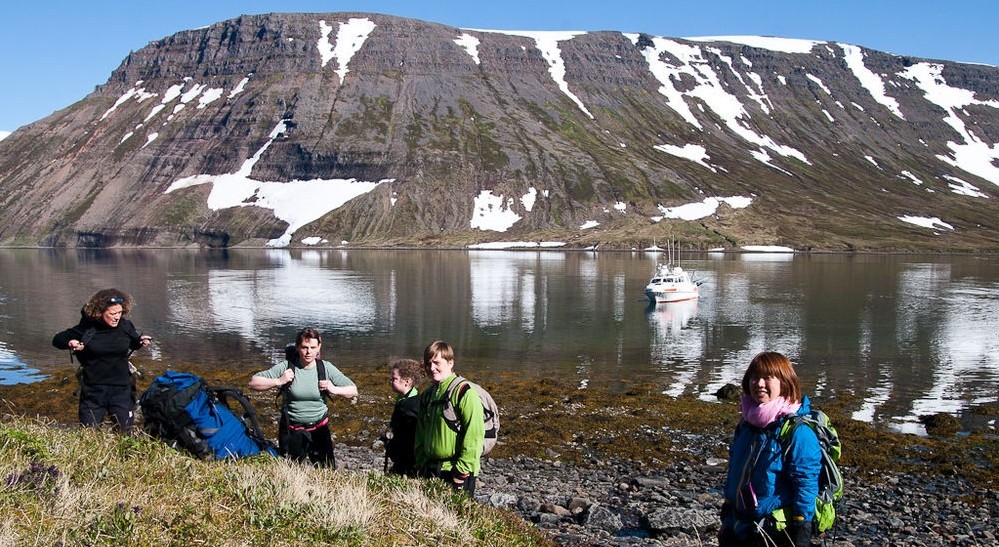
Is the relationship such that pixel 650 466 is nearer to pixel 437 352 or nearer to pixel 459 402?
pixel 459 402

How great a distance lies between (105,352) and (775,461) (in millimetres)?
8955

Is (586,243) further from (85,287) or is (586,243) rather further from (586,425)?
(586,425)

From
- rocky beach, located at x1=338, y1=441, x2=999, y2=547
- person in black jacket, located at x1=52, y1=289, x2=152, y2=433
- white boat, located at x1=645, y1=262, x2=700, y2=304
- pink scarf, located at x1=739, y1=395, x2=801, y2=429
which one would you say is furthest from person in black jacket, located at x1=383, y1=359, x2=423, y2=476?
white boat, located at x1=645, y1=262, x2=700, y2=304

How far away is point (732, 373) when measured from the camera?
37031mm

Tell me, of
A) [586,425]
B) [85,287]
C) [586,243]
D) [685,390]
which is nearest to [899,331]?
[685,390]

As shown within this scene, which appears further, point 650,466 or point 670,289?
point 670,289

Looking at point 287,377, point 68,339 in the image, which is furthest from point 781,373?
point 68,339

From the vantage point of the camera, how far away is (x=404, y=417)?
10.5 metres

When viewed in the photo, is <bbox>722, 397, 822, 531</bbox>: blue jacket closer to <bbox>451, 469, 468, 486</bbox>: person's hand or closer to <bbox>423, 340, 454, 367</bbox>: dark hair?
<bbox>451, 469, 468, 486</bbox>: person's hand

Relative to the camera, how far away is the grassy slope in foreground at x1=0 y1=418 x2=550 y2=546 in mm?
7122

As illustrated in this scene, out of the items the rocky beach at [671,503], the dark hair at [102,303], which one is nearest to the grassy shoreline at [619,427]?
the rocky beach at [671,503]

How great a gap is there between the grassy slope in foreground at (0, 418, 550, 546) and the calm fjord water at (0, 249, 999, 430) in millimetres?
22199

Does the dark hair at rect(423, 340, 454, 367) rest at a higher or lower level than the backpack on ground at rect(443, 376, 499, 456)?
higher

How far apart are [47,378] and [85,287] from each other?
52.6 metres
